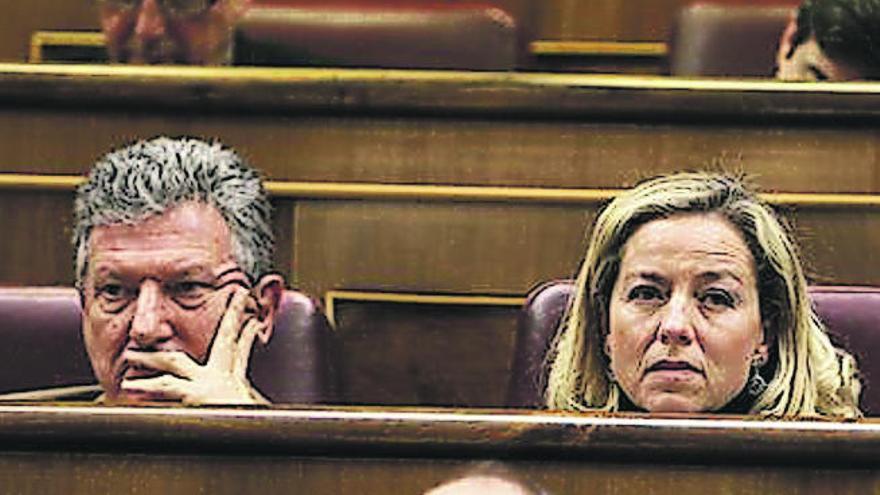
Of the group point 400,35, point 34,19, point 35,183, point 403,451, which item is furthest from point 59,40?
point 403,451

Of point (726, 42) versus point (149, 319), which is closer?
point (149, 319)

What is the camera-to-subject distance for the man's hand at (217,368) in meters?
0.75

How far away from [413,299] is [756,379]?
200 mm

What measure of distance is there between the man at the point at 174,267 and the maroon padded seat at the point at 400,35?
31 cm

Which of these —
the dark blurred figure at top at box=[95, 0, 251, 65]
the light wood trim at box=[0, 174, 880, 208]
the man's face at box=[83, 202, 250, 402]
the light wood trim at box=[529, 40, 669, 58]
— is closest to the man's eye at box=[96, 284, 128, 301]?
the man's face at box=[83, 202, 250, 402]

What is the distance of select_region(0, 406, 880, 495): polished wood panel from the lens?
56 cm

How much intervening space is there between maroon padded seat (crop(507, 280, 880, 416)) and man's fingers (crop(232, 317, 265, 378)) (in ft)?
0.31

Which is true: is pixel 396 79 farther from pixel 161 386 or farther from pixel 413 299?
pixel 161 386

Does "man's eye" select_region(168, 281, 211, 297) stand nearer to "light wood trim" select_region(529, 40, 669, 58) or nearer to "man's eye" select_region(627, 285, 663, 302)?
"man's eye" select_region(627, 285, 663, 302)

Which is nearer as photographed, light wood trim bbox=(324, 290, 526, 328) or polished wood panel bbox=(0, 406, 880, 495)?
polished wood panel bbox=(0, 406, 880, 495)

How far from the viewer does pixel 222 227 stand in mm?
801

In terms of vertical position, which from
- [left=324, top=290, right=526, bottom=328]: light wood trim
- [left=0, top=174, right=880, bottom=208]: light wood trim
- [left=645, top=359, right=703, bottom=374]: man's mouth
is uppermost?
[left=0, top=174, right=880, bottom=208]: light wood trim

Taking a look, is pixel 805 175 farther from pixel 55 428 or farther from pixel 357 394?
pixel 55 428

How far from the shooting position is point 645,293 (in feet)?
2.49
